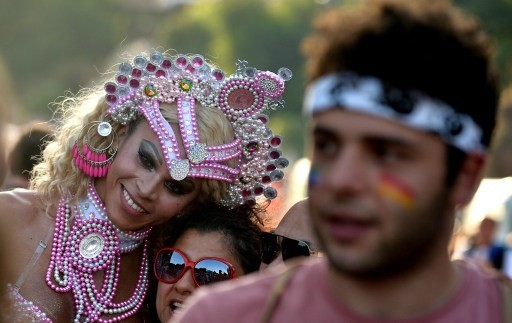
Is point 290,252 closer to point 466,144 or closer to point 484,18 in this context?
point 466,144

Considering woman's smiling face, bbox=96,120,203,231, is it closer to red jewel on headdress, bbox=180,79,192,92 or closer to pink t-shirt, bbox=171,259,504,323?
red jewel on headdress, bbox=180,79,192,92

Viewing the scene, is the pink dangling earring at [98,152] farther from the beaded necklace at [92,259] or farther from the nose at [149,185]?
the nose at [149,185]

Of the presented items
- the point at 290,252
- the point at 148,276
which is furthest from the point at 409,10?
the point at 148,276

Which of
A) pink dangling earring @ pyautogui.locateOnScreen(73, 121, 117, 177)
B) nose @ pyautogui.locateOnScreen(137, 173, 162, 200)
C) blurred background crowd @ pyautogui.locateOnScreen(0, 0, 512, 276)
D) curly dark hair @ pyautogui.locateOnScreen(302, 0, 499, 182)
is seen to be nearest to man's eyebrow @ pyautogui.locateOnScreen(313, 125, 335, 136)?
curly dark hair @ pyautogui.locateOnScreen(302, 0, 499, 182)

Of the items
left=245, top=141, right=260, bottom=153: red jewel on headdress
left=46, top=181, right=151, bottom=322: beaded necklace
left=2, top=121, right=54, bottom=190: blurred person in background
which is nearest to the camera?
left=46, top=181, right=151, bottom=322: beaded necklace

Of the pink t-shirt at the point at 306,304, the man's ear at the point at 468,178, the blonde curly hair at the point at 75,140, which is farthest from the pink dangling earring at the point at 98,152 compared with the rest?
the man's ear at the point at 468,178

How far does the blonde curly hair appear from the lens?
15.4 ft

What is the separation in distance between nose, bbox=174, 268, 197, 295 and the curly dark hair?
5.77 feet

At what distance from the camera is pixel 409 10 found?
Result: 7.71 ft

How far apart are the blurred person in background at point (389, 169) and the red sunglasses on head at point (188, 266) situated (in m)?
1.67

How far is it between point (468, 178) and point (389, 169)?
228mm

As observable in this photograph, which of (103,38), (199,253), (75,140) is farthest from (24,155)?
(103,38)

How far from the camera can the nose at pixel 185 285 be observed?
4031 millimetres

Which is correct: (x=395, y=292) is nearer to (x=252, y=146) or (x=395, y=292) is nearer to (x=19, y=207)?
(x=252, y=146)
